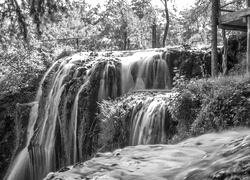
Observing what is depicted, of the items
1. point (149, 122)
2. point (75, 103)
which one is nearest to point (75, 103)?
point (75, 103)

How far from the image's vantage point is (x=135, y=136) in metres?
10.7

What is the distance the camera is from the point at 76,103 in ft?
44.9

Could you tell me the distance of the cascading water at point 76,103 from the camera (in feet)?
43.8

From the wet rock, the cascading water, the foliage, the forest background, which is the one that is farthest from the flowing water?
the wet rock

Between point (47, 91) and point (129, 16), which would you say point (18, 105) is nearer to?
point (47, 91)

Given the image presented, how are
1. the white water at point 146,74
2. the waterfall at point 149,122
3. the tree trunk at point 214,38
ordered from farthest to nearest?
the white water at point 146,74 → the tree trunk at point 214,38 → the waterfall at point 149,122

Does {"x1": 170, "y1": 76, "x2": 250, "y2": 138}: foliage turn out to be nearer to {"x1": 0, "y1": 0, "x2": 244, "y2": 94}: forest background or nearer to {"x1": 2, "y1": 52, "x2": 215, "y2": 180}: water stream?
{"x1": 0, "y1": 0, "x2": 244, "y2": 94}: forest background

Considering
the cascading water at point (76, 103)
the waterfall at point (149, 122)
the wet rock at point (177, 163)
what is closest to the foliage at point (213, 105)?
the waterfall at point (149, 122)

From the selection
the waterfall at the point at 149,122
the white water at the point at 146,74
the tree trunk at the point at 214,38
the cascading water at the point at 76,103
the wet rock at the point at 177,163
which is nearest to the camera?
the wet rock at the point at 177,163

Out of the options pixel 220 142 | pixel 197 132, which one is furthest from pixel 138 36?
pixel 220 142

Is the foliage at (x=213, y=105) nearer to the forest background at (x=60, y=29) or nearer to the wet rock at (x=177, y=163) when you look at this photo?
the wet rock at (x=177, y=163)

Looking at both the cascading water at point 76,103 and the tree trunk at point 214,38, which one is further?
the tree trunk at point 214,38

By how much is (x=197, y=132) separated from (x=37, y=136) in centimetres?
833

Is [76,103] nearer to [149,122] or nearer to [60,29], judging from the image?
[149,122]
